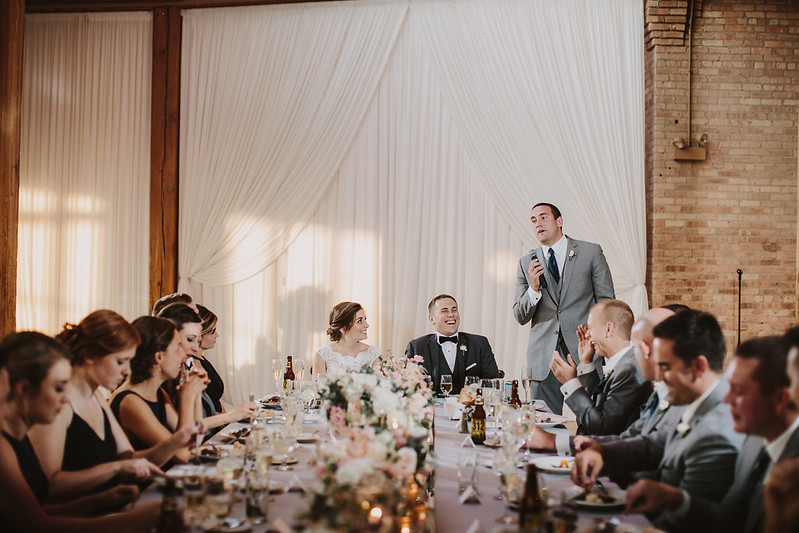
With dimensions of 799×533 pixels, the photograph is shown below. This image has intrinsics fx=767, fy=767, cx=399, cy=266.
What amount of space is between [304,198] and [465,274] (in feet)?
5.61

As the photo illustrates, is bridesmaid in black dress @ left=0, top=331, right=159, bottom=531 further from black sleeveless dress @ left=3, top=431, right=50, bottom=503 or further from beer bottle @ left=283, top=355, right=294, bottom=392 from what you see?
beer bottle @ left=283, top=355, right=294, bottom=392

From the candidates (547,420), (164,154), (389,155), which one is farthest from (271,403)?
(164,154)

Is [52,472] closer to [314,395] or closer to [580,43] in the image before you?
[314,395]

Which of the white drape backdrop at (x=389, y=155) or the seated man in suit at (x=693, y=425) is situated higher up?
the white drape backdrop at (x=389, y=155)

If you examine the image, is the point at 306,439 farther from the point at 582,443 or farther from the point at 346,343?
the point at 346,343

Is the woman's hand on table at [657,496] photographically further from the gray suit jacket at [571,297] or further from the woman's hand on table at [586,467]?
the gray suit jacket at [571,297]

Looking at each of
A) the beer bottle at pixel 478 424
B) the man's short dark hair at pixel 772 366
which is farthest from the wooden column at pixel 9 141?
the man's short dark hair at pixel 772 366

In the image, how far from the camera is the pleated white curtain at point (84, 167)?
762 centimetres

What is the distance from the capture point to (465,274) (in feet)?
23.6

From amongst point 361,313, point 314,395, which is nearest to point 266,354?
point 361,313

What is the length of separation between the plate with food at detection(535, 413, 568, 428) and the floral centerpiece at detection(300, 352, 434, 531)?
2.59 ft

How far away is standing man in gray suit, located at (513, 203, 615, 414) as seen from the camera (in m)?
5.76

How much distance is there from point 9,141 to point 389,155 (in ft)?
10.7

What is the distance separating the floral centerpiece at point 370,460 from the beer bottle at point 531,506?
10.4 inches
